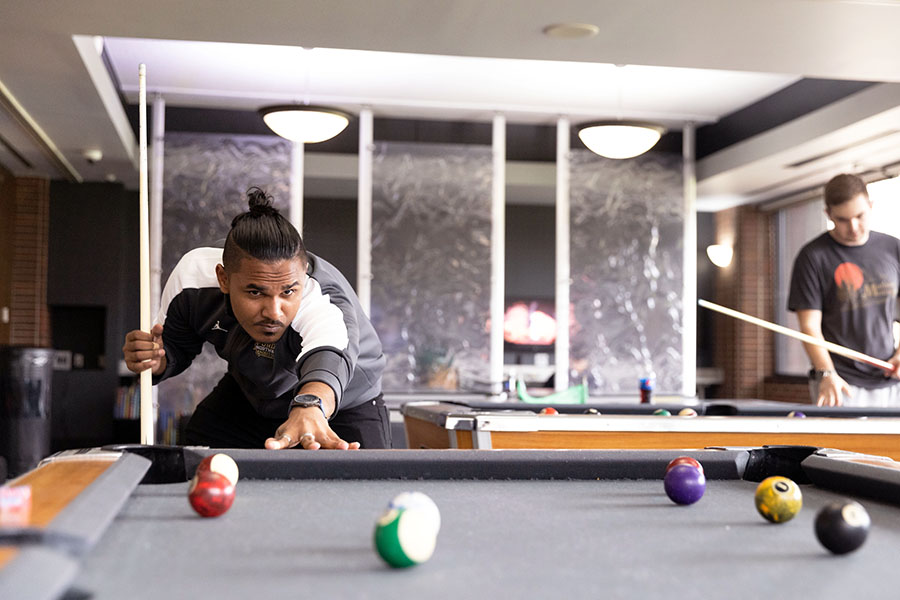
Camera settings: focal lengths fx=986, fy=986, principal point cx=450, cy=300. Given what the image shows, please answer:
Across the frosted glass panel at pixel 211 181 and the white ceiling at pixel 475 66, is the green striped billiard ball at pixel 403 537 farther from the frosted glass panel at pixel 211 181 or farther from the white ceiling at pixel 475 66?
the frosted glass panel at pixel 211 181

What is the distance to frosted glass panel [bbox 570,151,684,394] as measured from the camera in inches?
279

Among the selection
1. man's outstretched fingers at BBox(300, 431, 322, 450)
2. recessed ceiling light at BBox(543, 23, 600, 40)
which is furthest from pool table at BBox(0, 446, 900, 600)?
recessed ceiling light at BBox(543, 23, 600, 40)

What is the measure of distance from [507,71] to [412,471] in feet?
15.3

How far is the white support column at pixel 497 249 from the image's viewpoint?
22.7 ft

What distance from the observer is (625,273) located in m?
7.14

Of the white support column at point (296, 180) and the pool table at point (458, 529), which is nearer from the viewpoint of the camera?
the pool table at point (458, 529)

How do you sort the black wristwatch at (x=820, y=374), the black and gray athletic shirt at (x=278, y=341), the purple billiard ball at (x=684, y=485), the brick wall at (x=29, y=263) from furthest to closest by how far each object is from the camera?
the brick wall at (x=29, y=263)
the black wristwatch at (x=820, y=374)
the black and gray athletic shirt at (x=278, y=341)
the purple billiard ball at (x=684, y=485)

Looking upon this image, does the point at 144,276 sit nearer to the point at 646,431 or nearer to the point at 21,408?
the point at 646,431

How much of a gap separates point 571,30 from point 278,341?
2.08 metres

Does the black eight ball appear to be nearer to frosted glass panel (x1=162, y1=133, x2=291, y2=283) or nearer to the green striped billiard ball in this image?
the green striped billiard ball

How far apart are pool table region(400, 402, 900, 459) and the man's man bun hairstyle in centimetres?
75

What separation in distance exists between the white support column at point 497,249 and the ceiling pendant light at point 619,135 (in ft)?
4.97

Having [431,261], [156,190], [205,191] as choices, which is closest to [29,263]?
[156,190]

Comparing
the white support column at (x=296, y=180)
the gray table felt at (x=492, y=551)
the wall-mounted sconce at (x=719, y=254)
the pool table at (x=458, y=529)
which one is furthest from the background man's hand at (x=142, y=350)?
the wall-mounted sconce at (x=719, y=254)
